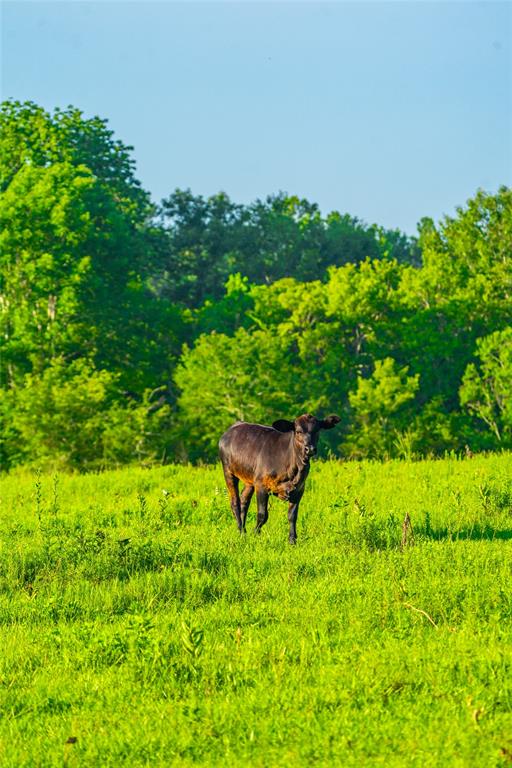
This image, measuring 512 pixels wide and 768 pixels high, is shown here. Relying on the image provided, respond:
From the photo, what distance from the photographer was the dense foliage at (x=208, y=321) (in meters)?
46.0

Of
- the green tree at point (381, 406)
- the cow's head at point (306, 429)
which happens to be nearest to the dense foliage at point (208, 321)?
the green tree at point (381, 406)

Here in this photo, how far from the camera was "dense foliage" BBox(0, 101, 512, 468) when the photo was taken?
4603 centimetres

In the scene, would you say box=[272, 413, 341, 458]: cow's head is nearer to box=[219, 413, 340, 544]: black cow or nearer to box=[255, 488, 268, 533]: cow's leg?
box=[219, 413, 340, 544]: black cow

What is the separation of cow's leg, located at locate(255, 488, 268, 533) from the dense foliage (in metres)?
21.8

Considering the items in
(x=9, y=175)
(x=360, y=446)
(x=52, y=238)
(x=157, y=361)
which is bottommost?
(x=360, y=446)

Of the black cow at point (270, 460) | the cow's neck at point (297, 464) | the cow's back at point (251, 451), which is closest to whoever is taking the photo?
the black cow at point (270, 460)

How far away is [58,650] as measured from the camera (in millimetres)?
9250

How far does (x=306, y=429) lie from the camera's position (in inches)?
559

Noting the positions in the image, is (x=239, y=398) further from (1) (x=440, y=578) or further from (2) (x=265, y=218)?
(1) (x=440, y=578)

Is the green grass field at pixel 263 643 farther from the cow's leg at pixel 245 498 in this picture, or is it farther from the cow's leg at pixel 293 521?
the cow's leg at pixel 245 498

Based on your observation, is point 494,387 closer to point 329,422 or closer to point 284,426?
point 329,422

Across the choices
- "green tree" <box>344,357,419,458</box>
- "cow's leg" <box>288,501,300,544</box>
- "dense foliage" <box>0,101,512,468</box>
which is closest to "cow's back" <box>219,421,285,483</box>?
"cow's leg" <box>288,501,300,544</box>

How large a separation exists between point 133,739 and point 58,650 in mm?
2356

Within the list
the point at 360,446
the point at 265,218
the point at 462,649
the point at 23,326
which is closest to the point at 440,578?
the point at 462,649
